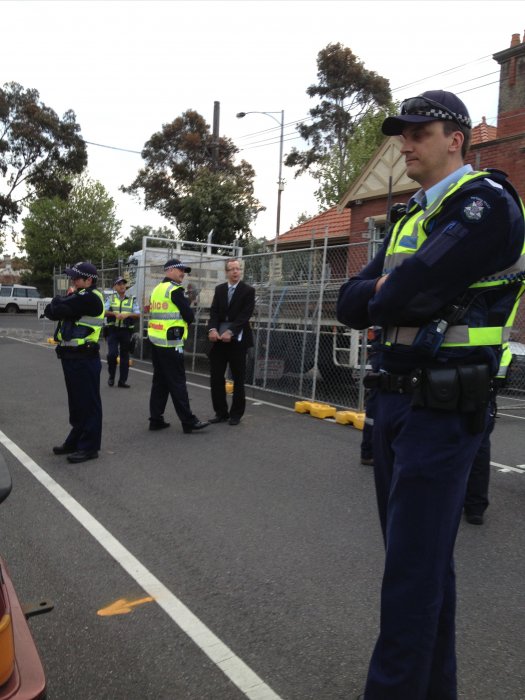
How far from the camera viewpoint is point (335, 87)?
40844mm

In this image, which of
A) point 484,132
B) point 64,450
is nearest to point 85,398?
point 64,450

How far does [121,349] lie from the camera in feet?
36.9

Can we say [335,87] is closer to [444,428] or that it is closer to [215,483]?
[215,483]

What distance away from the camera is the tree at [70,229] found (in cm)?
4212

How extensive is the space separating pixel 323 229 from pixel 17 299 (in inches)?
1059

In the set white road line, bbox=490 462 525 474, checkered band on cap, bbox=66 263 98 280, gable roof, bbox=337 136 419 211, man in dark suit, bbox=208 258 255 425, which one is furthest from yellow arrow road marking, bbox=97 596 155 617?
gable roof, bbox=337 136 419 211

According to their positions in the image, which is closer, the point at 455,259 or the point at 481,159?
the point at 455,259

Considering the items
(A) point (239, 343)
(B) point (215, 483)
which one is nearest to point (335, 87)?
(A) point (239, 343)

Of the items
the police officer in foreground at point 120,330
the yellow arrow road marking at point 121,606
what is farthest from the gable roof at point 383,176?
the yellow arrow road marking at point 121,606

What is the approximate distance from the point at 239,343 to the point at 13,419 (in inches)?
120

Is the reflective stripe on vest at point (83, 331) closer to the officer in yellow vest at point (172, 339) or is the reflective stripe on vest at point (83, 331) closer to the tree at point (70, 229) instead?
the officer in yellow vest at point (172, 339)

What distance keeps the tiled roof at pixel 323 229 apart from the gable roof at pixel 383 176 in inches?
72.5

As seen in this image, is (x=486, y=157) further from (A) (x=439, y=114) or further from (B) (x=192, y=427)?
(A) (x=439, y=114)

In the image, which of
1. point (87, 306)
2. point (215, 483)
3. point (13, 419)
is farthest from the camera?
point (13, 419)
